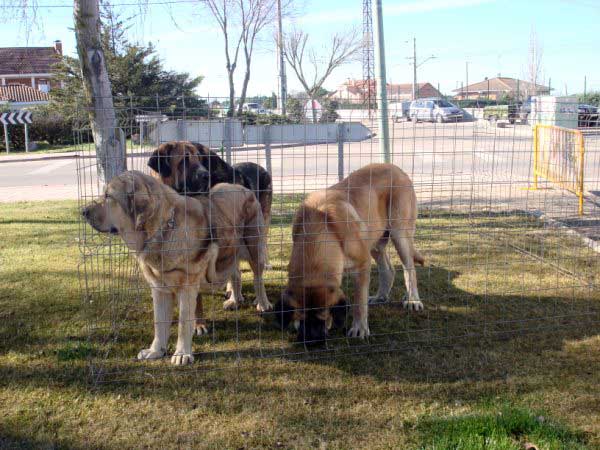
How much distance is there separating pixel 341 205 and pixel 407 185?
3.43 feet

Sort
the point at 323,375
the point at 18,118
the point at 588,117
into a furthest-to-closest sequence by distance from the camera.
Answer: the point at 18,118
the point at 588,117
the point at 323,375

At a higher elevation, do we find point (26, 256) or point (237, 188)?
point (237, 188)

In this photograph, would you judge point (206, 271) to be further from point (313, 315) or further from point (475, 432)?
point (475, 432)


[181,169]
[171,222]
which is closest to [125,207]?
[171,222]

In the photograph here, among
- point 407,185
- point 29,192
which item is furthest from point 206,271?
point 29,192

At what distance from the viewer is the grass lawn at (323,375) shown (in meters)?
3.89

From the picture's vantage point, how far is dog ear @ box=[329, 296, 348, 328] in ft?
16.2

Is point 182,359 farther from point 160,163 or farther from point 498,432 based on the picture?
point 498,432

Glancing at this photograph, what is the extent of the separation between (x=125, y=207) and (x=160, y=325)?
1191 millimetres

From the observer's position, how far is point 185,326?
5.04 meters

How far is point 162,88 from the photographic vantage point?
101 feet

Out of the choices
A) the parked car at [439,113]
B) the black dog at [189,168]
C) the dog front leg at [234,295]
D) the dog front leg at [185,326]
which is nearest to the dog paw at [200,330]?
the dog front leg at [234,295]

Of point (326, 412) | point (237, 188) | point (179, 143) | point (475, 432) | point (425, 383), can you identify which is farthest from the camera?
point (179, 143)

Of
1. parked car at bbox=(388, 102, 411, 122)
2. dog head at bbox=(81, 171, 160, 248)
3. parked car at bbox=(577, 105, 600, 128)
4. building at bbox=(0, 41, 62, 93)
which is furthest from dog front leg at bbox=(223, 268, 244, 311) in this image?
building at bbox=(0, 41, 62, 93)
